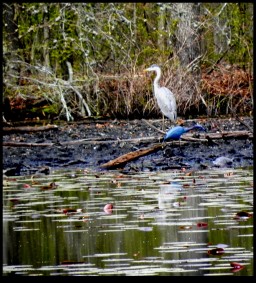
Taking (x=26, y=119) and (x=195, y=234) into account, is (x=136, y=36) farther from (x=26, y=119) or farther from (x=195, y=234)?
(x=195, y=234)

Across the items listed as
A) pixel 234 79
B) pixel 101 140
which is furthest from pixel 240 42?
pixel 101 140

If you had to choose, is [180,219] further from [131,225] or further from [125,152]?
[125,152]

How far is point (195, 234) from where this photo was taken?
29.2ft

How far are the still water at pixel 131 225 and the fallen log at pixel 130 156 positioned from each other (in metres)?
0.73

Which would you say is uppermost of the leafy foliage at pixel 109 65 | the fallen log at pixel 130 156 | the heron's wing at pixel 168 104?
the leafy foliage at pixel 109 65

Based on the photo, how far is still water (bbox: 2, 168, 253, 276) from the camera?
7613 mm

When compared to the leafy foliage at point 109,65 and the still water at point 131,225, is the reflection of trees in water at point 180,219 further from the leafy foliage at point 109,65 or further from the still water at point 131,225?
the leafy foliage at point 109,65

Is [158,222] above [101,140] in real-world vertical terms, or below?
below

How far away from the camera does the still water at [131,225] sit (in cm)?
761

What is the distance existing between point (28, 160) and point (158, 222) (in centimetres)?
733

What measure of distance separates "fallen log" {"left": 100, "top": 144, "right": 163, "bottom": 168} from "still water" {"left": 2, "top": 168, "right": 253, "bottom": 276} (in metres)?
0.73

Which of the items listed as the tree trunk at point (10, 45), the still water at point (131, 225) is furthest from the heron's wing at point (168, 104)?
the still water at point (131, 225)

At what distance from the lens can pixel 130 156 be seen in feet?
49.7
